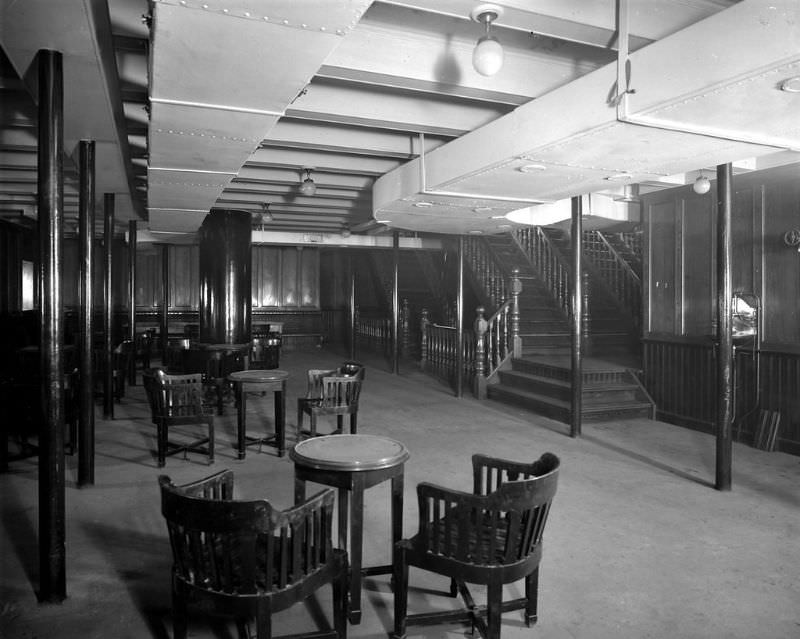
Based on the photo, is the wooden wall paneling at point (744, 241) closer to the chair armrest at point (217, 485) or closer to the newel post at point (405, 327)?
the chair armrest at point (217, 485)

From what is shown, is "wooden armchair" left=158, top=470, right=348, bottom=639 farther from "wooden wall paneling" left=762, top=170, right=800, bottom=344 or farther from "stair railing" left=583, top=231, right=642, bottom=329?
"stair railing" left=583, top=231, right=642, bottom=329

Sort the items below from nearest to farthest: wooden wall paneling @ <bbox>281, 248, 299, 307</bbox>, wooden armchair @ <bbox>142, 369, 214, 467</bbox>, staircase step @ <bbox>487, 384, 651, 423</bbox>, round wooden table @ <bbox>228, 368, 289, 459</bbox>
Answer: wooden armchair @ <bbox>142, 369, 214, 467</bbox>, round wooden table @ <bbox>228, 368, 289, 459</bbox>, staircase step @ <bbox>487, 384, 651, 423</bbox>, wooden wall paneling @ <bbox>281, 248, 299, 307</bbox>

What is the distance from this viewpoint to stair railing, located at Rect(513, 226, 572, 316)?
11102 millimetres

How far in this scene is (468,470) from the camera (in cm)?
528

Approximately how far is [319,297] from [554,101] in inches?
528

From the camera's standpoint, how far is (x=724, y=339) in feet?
15.5

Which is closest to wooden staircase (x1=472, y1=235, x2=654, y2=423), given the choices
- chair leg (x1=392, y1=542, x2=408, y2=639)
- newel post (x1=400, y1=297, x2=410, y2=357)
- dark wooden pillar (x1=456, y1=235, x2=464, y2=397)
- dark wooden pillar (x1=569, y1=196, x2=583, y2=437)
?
dark wooden pillar (x1=456, y1=235, x2=464, y2=397)

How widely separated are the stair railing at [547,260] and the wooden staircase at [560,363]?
12 centimetres

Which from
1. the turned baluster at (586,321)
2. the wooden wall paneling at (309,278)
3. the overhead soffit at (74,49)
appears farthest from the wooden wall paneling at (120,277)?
the turned baluster at (586,321)

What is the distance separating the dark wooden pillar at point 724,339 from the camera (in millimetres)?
4676

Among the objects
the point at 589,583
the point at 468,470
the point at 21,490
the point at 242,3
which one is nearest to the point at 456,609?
the point at 589,583

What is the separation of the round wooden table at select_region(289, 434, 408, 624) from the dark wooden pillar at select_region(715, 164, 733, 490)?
3.18 metres

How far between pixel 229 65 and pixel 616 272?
960cm

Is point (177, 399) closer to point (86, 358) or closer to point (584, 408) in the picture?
point (86, 358)
